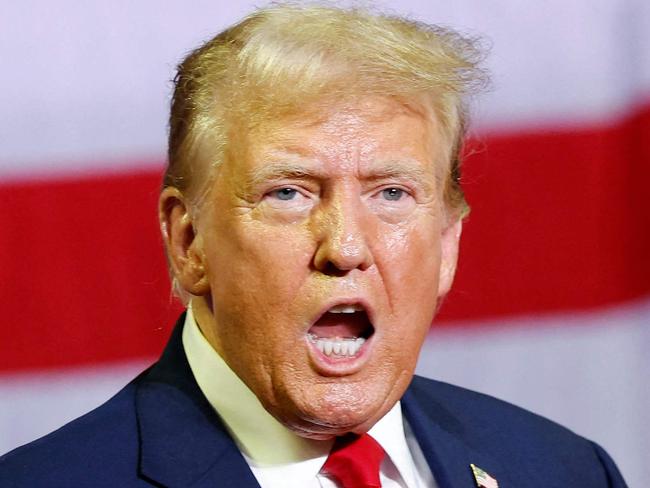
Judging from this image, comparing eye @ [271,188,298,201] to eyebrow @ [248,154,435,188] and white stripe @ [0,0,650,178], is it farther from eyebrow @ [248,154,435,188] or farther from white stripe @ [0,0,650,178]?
white stripe @ [0,0,650,178]

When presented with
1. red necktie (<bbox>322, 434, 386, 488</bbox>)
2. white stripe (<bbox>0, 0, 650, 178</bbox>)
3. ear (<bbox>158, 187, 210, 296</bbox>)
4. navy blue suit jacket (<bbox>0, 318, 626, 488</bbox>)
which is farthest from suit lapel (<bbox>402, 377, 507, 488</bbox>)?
white stripe (<bbox>0, 0, 650, 178</bbox>)

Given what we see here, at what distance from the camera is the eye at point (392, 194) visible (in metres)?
1.52

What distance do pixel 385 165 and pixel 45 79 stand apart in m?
0.72

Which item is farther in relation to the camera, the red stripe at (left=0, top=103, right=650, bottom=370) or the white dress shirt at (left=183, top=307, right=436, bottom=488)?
the red stripe at (left=0, top=103, right=650, bottom=370)

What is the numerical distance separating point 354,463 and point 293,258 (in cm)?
25

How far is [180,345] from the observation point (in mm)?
1641

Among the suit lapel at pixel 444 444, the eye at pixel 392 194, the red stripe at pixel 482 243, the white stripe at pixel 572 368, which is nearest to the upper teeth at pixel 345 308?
the eye at pixel 392 194

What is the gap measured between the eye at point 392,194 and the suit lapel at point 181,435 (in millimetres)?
308

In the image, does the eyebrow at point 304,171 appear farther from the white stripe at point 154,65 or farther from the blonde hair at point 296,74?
the white stripe at point 154,65

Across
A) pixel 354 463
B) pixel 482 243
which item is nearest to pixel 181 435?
pixel 354 463

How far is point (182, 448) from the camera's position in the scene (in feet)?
5.11

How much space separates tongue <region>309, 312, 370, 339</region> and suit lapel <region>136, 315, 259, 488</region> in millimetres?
164

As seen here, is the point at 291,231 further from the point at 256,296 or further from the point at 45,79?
the point at 45,79

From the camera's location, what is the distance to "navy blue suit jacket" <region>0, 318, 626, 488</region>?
153cm
